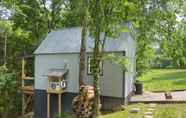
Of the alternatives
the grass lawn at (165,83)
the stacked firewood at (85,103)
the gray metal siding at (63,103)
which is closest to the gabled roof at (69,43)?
the gray metal siding at (63,103)

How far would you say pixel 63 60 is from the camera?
16.9 m

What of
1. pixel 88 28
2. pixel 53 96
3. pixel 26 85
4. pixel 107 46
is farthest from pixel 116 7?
→ pixel 26 85

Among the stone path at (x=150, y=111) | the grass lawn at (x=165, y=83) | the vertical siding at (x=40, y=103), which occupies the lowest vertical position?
the vertical siding at (x=40, y=103)

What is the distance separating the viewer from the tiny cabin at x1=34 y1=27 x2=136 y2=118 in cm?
1491

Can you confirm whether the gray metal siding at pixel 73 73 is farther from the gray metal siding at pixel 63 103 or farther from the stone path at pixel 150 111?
the stone path at pixel 150 111

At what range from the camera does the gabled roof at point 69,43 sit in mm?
15228

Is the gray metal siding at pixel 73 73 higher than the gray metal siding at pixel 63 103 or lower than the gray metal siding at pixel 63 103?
higher

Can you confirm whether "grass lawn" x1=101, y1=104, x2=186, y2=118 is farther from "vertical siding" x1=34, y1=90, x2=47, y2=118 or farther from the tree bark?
"vertical siding" x1=34, y1=90, x2=47, y2=118

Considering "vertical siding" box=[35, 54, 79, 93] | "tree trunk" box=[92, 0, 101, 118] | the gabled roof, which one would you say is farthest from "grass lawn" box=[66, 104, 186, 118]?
"vertical siding" box=[35, 54, 79, 93]

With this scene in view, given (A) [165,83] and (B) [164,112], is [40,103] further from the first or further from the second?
(A) [165,83]

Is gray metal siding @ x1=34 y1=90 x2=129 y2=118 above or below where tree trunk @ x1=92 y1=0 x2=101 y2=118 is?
below

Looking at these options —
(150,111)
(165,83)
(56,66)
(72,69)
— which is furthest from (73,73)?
(165,83)

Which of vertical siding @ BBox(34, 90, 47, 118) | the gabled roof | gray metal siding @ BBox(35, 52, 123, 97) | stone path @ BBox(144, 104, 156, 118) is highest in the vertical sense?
the gabled roof

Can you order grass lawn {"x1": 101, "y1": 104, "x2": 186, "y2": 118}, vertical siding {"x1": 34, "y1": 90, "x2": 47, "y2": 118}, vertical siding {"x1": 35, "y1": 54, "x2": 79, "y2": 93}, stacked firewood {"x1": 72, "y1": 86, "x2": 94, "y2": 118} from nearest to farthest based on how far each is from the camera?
grass lawn {"x1": 101, "y1": 104, "x2": 186, "y2": 118}
stacked firewood {"x1": 72, "y1": 86, "x2": 94, "y2": 118}
vertical siding {"x1": 35, "y1": 54, "x2": 79, "y2": 93}
vertical siding {"x1": 34, "y1": 90, "x2": 47, "y2": 118}
